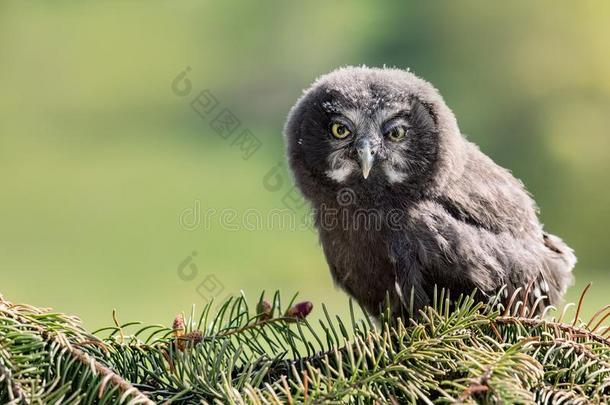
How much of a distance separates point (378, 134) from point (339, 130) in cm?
19

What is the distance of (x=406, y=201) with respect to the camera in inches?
116

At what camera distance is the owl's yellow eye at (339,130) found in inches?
120

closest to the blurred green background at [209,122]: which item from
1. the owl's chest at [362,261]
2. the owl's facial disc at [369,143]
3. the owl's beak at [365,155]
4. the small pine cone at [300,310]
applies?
the owl's chest at [362,261]

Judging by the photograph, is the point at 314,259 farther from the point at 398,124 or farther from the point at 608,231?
the point at 398,124

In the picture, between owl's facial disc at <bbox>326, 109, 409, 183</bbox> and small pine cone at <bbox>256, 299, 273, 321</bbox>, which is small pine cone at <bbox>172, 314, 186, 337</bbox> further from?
owl's facial disc at <bbox>326, 109, 409, 183</bbox>

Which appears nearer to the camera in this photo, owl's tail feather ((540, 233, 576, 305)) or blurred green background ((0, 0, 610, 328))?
owl's tail feather ((540, 233, 576, 305))

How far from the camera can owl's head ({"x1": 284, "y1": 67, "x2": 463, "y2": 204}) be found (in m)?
2.98

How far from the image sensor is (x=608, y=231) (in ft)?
23.8

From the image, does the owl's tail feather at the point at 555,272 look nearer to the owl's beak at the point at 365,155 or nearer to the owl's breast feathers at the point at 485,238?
the owl's breast feathers at the point at 485,238

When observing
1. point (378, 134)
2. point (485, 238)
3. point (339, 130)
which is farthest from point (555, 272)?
point (339, 130)

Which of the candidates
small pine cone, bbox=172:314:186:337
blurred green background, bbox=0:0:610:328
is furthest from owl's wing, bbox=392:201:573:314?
blurred green background, bbox=0:0:610:328

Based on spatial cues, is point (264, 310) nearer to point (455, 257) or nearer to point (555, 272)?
point (455, 257)

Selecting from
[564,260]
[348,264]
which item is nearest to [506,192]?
[564,260]

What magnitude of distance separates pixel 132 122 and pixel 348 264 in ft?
20.3
